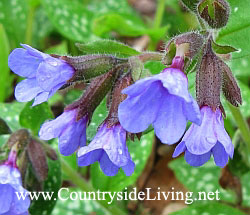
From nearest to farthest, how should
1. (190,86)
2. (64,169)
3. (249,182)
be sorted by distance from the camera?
(190,86), (64,169), (249,182)

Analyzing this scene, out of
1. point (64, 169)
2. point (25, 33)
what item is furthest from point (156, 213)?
point (25, 33)

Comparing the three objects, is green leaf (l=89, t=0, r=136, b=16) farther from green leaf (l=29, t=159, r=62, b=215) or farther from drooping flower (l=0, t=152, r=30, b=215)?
drooping flower (l=0, t=152, r=30, b=215)

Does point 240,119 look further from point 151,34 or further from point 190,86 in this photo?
point 151,34

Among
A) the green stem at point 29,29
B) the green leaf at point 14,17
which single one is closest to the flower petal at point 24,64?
the green stem at point 29,29

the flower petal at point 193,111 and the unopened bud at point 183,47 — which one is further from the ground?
the unopened bud at point 183,47

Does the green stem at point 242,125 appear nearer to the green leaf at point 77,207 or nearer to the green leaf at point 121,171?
the green leaf at point 121,171

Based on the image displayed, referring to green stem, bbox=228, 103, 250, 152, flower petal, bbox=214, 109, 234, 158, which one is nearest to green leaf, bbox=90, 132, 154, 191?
green stem, bbox=228, 103, 250, 152
